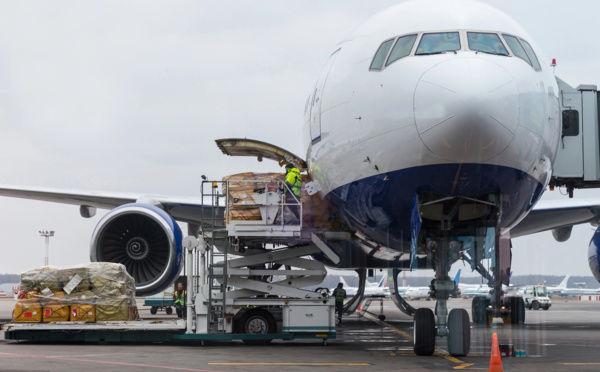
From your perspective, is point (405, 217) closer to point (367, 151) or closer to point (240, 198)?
point (367, 151)

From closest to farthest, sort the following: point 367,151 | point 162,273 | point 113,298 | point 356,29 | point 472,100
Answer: point 472,100 → point 367,151 → point 356,29 → point 113,298 → point 162,273

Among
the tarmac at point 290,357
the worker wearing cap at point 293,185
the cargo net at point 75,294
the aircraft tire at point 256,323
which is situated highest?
the worker wearing cap at point 293,185

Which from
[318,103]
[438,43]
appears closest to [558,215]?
[318,103]

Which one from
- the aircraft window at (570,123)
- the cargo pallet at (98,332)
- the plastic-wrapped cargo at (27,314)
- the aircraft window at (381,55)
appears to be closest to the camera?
the aircraft window at (381,55)

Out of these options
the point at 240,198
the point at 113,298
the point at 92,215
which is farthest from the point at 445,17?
the point at 92,215

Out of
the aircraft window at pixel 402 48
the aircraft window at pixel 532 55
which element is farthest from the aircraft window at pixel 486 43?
the aircraft window at pixel 402 48

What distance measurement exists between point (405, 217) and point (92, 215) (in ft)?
34.8

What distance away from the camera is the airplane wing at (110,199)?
17922mm

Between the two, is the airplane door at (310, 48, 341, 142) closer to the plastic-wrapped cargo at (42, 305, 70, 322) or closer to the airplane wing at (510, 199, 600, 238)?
the plastic-wrapped cargo at (42, 305, 70, 322)

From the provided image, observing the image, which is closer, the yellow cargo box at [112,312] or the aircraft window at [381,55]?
the aircraft window at [381,55]

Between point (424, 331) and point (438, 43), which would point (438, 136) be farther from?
point (424, 331)

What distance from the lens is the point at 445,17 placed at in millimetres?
10828

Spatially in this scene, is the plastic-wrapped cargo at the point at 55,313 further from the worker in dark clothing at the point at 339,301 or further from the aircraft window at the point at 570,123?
the aircraft window at the point at 570,123

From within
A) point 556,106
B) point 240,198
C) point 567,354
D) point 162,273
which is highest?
point 556,106
